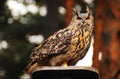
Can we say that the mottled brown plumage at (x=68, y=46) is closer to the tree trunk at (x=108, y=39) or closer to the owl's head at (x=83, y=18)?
the owl's head at (x=83, y=18)

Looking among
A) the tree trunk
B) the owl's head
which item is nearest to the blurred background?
the tree trunk

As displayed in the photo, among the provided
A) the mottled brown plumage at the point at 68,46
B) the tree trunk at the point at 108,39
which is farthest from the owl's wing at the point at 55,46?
the tree trunk at the point at 108,39

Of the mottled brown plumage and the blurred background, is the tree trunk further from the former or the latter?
the mottled brown plumage

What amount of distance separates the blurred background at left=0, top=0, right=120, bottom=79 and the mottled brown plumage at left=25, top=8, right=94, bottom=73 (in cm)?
232

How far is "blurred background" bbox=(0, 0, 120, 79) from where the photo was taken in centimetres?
623

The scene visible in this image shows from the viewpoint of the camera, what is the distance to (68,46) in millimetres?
3771

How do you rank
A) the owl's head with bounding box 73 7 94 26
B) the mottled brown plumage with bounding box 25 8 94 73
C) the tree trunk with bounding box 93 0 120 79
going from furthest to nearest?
1. the tree trunk with bounding box 93 0 120 79
2. the owl's head with bounding box 73 7 94 26
3. the mottled brown plumage with bounding box 25 8 94 73

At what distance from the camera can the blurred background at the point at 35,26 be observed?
245 inches

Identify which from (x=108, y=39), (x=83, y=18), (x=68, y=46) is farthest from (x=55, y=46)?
(x=108, y=39)

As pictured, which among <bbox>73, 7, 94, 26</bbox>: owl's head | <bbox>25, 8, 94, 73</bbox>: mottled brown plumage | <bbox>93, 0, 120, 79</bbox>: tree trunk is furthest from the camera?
<bbox>93, 0, 120, 79</bbox>: tree trunk

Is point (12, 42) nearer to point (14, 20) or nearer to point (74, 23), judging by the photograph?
point (14, 20)

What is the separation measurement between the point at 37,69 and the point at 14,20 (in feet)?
23.1

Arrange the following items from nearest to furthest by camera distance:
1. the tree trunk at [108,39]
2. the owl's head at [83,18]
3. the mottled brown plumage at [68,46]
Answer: the mottled brown plumage at [68,46], the owl's head at [83,18], the tree trunk at [108,39]

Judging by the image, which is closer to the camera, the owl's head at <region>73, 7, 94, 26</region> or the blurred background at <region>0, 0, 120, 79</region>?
the owl's head at <region>73, 7, 94, 26</region>
